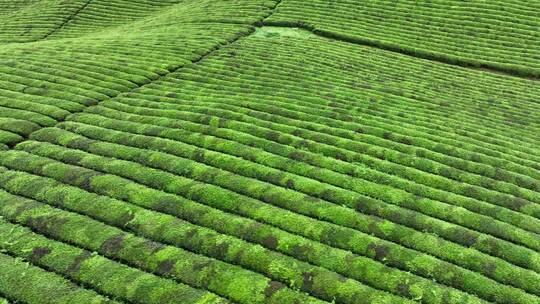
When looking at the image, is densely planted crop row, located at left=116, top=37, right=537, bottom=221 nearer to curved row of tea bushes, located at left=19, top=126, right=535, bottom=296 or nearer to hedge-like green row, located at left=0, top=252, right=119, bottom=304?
curved row of tea bushes, located at left=19, top=126, right=535, bottom=296

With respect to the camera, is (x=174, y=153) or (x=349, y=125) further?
(x=349, y=125)

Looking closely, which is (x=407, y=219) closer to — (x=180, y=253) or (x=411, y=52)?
(x=180, y=253)

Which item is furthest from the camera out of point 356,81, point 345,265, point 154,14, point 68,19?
point 154,14

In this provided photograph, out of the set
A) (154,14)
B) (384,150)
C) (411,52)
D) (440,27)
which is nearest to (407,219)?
(384,150)

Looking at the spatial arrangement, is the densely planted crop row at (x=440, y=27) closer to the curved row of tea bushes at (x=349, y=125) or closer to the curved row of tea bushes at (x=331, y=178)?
the curved row of tea bushes at (x=349, y=125)

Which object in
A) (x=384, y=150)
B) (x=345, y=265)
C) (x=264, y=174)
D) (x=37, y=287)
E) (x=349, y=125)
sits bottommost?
(x=37, y=287)
